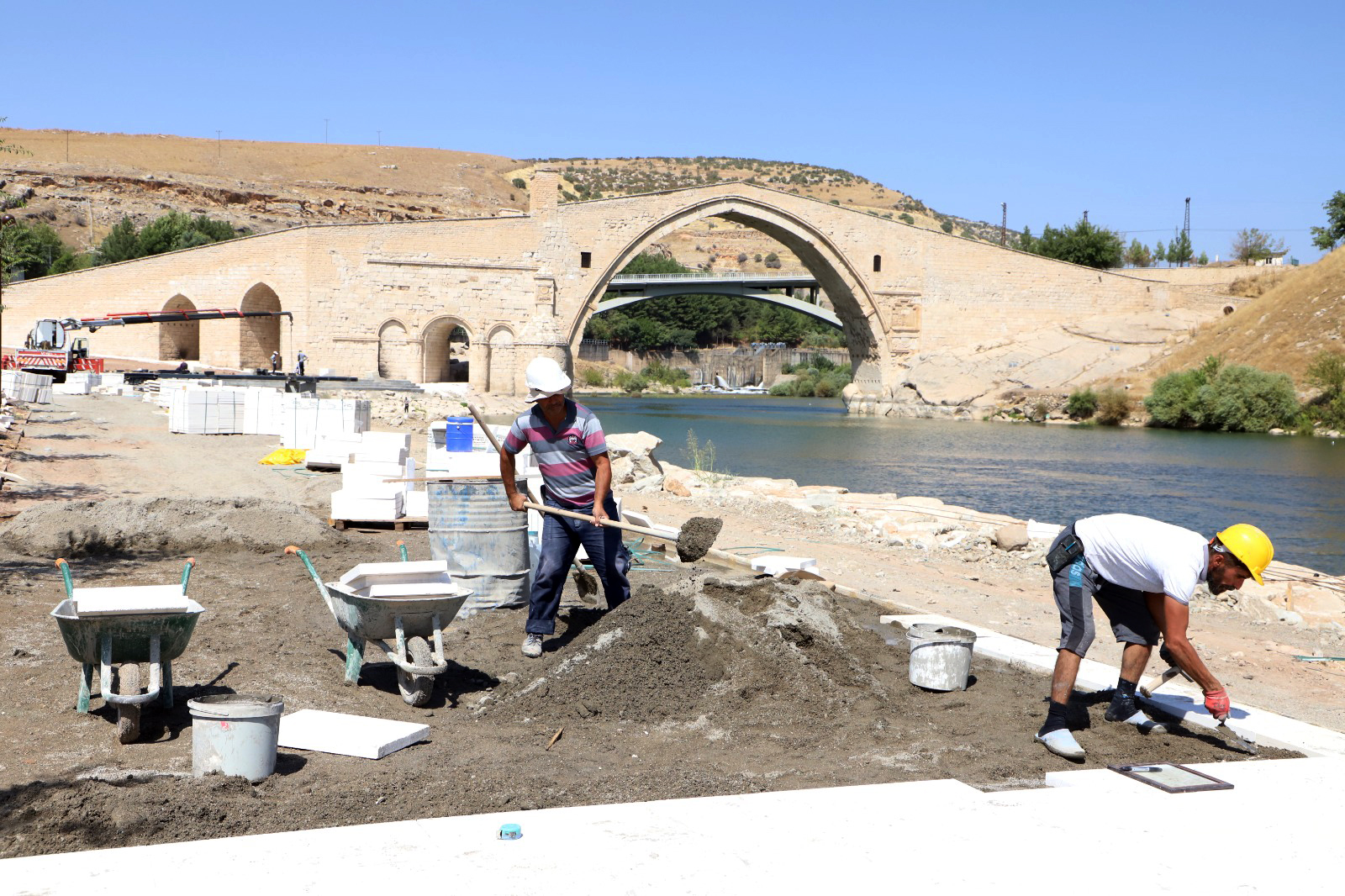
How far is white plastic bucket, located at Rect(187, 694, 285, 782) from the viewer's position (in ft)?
11.6

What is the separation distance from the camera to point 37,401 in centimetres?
2264

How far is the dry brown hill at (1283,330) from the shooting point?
3588cm

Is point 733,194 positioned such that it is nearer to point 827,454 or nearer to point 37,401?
point 827,454

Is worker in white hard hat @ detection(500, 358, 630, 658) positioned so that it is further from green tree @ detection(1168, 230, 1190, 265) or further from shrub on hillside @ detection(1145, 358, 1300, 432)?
green tree @ detection(1168, 230, 1190, 265)

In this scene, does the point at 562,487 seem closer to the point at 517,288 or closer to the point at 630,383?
the point at 517,288

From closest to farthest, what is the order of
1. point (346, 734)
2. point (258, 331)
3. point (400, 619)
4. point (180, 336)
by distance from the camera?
1. point (346, 734)
2. point (400, 619)
3. point (258, 331)
4. point (180, 336)

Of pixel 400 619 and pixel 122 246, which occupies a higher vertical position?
pixel 122 246

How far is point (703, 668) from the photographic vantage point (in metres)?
4.86

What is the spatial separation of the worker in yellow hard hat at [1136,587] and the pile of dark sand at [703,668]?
0.87 meters

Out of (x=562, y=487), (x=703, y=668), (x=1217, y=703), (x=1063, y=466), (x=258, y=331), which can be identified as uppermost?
(x=258, y=331)

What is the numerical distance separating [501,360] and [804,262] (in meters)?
14.4

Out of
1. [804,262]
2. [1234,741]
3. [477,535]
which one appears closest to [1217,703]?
[1234,741]

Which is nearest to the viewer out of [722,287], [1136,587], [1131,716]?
[1136,587]

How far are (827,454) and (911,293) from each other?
2155 cm
